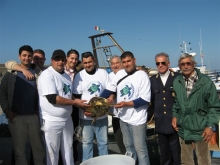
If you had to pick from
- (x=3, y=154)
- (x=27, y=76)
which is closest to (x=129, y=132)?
(x=27, y=76)

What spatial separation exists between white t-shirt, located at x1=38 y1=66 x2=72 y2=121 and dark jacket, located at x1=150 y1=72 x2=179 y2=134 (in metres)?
1.36

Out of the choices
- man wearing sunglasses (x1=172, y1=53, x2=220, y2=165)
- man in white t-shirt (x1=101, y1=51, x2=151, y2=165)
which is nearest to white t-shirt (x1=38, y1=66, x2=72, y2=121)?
man in white t-shirt (x1=101, y1=51, x2=151, y2=165)

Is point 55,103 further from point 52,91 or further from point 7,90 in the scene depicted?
point 7,90

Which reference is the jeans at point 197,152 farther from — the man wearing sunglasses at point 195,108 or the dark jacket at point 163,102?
the dark jacket at point 163,102

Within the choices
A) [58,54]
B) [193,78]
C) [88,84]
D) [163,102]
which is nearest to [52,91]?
[58,54]

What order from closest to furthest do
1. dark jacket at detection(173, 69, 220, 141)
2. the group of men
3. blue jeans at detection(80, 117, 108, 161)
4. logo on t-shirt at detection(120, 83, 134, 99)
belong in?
1. dark jacket at detection(173, 69, 220, 141)
2. the group of men
3. logo on t-shirt at detection(120, 83, 134, 99)
4. blue jeans at detection(80, 117, 108, 161)

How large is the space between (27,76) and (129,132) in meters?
1.72

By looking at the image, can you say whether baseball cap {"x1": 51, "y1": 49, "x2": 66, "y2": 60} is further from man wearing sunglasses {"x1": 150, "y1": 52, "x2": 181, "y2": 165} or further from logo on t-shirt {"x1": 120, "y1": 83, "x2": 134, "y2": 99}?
man wearing sunglasses {"x1": 150, "y1": 52, "x2": 181, "y2": 165}

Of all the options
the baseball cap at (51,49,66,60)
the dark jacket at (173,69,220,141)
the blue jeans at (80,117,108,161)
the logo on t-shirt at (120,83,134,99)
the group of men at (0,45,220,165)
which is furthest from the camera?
the blue jeans at (80,117,108,161)

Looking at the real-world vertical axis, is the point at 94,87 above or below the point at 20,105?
above

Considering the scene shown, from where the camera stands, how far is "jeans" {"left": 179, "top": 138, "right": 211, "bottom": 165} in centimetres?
325

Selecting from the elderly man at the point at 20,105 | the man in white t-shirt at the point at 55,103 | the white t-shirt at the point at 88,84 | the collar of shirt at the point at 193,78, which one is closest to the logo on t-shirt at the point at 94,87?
the white t-shirt at the point at 88,84

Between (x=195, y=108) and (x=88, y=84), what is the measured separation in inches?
63.9

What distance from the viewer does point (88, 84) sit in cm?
377
